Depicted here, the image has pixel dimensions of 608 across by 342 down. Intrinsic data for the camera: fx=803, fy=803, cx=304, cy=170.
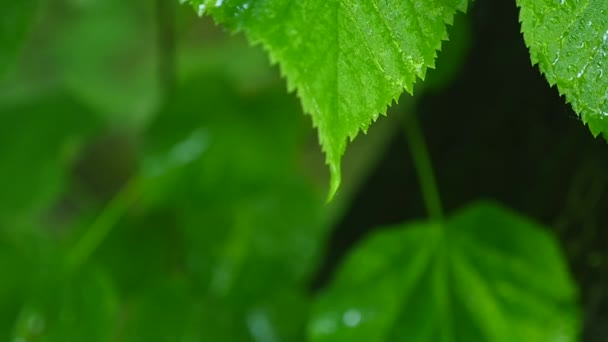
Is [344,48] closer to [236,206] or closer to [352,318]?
[352,318]

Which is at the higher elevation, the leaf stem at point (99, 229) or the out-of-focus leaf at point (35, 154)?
the out-of-focus leaf at point (35, 154)

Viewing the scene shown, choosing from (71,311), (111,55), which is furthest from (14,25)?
(111,55)

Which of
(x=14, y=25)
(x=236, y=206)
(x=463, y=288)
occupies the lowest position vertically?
(x=463, y=288)

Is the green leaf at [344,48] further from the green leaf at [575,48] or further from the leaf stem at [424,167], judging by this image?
the leaf stem at [424,167]

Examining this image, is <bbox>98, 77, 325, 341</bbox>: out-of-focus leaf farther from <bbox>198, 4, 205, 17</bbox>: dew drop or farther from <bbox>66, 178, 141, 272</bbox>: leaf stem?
<bbox>198, 4, 205, 17</bbox>: dew drop

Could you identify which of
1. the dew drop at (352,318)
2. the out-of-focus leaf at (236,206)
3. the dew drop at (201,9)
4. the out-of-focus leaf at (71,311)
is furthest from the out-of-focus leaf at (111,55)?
the dew drop at (201,9)

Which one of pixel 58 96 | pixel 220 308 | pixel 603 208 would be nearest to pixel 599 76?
pixel 603 208

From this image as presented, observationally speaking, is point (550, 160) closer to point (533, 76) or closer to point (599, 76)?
point (533, 76)
